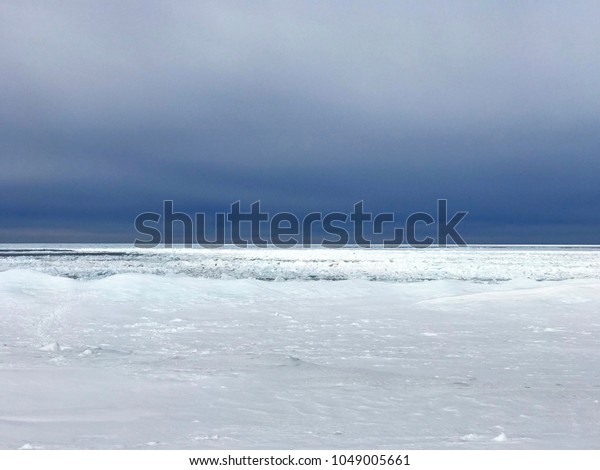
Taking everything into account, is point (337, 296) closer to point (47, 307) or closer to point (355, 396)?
point (47, 307)

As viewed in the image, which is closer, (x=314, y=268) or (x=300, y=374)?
(x=300, y=374)

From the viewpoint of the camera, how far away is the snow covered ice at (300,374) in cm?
514

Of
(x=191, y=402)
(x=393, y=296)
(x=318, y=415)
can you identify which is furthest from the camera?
(x=393, y=296)

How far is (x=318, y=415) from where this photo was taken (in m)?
5.78

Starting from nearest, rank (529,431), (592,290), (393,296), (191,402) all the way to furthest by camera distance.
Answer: (529,431) < (191,402) < (592,290) < (393,296)

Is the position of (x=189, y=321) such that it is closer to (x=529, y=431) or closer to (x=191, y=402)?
(x=191, y=402)

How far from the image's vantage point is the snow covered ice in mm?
5141

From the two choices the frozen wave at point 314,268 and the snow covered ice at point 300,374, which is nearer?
the snow covered ice at point 300,374

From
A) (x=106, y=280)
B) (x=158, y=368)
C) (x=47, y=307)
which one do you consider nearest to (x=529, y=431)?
(x=158, y=368)

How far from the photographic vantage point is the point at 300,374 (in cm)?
764

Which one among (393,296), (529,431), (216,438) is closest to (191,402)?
(216,438)

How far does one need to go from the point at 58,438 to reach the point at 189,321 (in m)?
8.51

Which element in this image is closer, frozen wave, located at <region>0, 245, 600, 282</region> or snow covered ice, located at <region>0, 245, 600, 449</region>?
snow covered ice, located at <region>0, 245, 600, 449</region>

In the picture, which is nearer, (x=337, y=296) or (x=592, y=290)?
(x=592, y=290)
